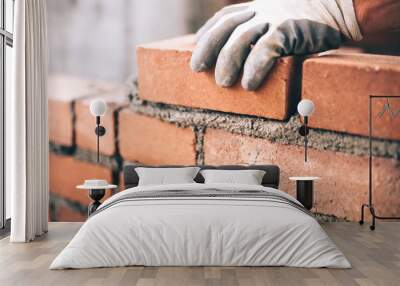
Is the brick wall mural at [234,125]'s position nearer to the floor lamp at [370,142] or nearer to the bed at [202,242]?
the floor lamp at [370,142]

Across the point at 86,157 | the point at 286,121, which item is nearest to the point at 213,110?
the point at 286,121

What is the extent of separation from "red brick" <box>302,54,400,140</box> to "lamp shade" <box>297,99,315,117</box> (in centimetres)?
21

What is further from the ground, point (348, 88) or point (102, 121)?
point (348, 88)

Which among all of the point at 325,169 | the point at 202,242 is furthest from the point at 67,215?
the point at 202,242

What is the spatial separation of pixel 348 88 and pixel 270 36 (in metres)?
0.82

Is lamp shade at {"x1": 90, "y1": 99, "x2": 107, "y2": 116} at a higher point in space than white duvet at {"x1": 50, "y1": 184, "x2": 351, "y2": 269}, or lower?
higher

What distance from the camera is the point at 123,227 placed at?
3.89 metres

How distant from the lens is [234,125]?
19.0 ft

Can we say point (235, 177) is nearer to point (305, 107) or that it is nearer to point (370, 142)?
point (305, 107)

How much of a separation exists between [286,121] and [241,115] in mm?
406

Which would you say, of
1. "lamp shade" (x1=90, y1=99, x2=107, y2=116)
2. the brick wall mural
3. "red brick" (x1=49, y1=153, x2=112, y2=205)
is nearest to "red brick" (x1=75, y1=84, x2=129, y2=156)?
the brick wall mural

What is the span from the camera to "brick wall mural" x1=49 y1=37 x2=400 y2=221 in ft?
18.4

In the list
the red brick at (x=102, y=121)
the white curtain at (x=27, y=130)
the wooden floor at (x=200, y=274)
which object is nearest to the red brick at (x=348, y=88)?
the wooden floor at (x=200, y=274)

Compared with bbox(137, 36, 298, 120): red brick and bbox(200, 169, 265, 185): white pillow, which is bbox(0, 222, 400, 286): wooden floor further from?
bbox(137, 36, 298, 120): red brick
